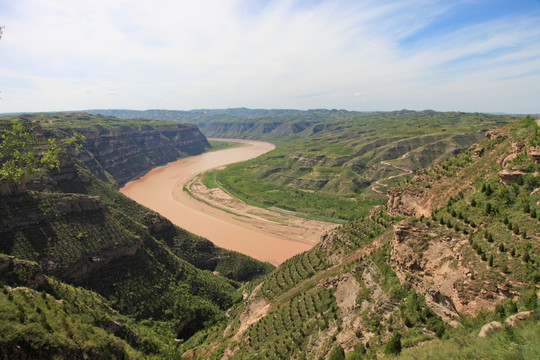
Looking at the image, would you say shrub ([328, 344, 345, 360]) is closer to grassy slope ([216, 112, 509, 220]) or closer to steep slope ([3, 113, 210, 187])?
grassy slope ([216, 112, 509, 220])

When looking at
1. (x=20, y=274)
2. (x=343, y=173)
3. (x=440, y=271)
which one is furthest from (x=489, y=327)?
(x=343, y=173)

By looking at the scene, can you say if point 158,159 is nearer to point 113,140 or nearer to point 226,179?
point 113,140

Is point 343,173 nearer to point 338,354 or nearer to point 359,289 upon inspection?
point 359,289

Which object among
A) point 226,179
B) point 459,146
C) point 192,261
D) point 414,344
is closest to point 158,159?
point 226,179

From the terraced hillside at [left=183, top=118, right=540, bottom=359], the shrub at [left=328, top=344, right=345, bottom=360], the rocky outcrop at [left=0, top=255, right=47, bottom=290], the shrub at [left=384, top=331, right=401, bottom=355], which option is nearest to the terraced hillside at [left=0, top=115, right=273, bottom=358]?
the rocky outcrop at [left=0, top=255, right=47, bottom=290]

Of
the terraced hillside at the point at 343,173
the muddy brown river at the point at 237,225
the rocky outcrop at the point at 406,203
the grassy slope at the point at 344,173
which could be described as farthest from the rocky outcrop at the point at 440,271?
the grassy slope at the point at 344,173

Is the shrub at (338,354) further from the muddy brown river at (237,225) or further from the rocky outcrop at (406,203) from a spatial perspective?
the muddy brown river at (237,225)
